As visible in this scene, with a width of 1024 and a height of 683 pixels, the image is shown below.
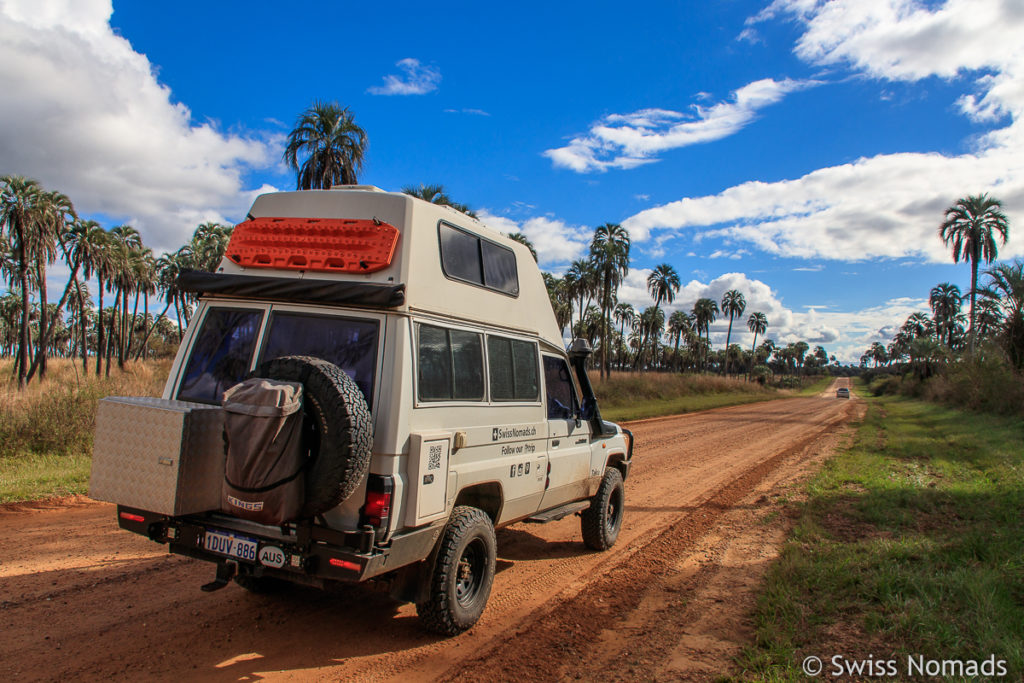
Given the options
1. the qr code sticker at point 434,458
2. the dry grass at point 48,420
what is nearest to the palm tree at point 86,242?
the dry grass at point 48,420

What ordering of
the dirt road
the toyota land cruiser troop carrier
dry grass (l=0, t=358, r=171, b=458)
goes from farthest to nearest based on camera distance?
1. dry grass (l=0, t=358, r=171, b=458)
2. the dirt road
3. the toyota land cruiser troop carrier

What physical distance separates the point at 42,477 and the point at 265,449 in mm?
7693

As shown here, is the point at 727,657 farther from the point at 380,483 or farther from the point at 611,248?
the point at 611,248

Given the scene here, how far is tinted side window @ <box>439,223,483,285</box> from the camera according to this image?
4.53 m

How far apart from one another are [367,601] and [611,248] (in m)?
43.9

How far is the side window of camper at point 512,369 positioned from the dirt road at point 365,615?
181 cm

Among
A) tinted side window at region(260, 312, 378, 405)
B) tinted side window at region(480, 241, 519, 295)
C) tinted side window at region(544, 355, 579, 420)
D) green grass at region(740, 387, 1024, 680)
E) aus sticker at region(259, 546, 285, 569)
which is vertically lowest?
green grass at region(740, 387, 1024, 680)

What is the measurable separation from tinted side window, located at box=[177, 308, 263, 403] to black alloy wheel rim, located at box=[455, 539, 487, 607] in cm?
214

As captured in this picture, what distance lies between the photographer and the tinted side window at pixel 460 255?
453 cm

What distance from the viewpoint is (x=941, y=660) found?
3.88 meters

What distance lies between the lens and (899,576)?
5277 millimetres

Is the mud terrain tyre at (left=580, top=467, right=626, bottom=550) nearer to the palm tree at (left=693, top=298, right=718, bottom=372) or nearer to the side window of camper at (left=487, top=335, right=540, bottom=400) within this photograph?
the side window of camper at (left=487, top=335, right=540, bottom=400)

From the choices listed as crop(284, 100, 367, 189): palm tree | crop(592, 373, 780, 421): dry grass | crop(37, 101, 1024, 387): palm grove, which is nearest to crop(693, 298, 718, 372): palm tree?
crop(37, 101, 1024, 387): palm grove

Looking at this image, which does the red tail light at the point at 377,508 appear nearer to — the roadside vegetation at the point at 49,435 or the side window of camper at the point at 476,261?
the side window of camper at the point at 476,261
